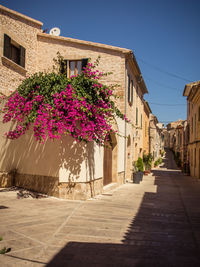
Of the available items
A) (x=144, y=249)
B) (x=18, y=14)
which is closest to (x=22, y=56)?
(x=18, y=14)

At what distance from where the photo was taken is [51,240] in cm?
443

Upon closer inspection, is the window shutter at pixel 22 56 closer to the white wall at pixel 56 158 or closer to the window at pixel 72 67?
the window at pixel 72 67

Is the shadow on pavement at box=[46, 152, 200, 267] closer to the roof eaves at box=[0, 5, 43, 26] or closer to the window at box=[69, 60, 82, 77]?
the window at box=[69, 60, 82, 77]

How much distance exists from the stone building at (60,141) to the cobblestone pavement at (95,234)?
2.95 ft

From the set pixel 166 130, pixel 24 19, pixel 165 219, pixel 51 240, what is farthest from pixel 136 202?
pixel 166 130

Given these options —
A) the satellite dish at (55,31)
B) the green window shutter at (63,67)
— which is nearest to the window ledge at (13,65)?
the green window shutter at (63,67)

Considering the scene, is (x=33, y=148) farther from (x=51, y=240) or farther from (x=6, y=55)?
(x=6, y=55)

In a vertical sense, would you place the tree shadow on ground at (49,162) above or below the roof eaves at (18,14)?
below

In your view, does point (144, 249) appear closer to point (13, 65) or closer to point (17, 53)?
point (13, 65)

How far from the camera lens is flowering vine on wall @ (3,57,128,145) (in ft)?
23.3

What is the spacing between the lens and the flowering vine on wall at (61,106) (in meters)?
7.10

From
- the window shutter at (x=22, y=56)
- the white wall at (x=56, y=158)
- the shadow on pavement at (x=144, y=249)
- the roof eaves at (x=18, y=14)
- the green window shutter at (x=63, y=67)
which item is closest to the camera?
the shadow on pavement at (x=144, y=249)

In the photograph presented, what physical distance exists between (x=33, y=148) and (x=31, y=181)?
44.4 inches

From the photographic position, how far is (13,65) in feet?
45.6
